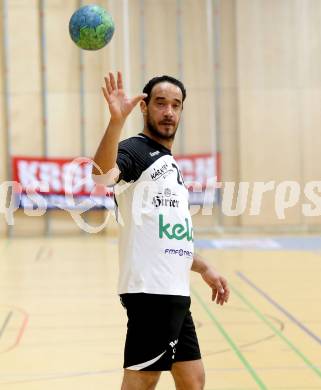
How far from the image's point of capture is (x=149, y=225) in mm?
3545

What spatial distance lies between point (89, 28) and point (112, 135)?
205 cm

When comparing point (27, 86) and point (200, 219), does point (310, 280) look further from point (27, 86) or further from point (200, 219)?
point (27, 86)

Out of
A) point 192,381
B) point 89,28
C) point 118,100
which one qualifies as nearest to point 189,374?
point 192,381

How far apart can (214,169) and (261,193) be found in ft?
4.45

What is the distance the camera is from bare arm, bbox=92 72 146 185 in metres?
3.24

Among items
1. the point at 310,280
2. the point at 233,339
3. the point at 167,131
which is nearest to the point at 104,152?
the point at 167,131

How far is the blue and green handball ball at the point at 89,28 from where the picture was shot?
5.05 metres

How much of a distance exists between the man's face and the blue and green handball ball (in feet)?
5.06

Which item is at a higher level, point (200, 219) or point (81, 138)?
point (81, 138)

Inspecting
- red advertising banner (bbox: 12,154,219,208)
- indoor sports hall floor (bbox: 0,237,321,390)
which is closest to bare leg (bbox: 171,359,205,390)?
indoor sports hall floor (bbox: 0,237,321,390)

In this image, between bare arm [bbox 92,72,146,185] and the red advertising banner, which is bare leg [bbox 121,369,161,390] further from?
the red advertising banner

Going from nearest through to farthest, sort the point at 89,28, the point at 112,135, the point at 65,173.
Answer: the point at 112,135 → the point at 89,28 → the point at 65,173

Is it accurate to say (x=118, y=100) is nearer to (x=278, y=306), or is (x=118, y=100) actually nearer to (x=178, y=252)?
(x=178, y=252)

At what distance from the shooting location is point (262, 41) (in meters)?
17.7
